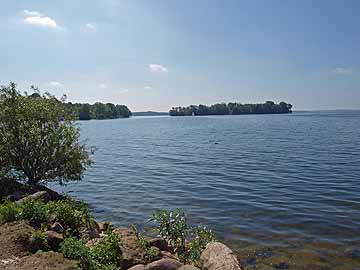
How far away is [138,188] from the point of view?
22969 mm

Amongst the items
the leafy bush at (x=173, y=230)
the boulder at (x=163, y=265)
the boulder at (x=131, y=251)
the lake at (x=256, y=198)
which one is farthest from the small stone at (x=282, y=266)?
the boulder at (x=131, y=251)

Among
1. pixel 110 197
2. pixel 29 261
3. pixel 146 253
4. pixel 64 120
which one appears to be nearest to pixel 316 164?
pixel 110 197

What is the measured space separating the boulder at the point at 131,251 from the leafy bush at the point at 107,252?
18 centimetres

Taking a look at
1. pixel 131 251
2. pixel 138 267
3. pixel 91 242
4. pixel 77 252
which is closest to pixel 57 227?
pixel 91 242

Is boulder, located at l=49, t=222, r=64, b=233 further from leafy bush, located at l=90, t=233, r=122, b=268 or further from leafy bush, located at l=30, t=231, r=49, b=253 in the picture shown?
leafy bush, located at l=90, t=233, r=122, b=268

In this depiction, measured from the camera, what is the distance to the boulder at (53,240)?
868 centimetres

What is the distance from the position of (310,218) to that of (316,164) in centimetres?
1603

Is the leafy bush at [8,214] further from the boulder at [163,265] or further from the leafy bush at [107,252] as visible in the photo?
the boulder at [163,265]

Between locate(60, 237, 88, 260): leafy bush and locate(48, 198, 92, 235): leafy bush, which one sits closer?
locate(60, 237, 88, 260): leafy bush

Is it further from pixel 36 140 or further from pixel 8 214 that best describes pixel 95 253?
pixel 36 140

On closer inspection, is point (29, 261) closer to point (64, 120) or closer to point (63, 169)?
point (63, 169)

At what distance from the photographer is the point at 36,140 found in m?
15.4

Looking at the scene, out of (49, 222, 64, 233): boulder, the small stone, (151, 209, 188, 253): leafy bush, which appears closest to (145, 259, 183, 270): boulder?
(151, 209, 188, 253): leafy bush

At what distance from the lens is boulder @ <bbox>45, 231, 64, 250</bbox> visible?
28.5 ft
